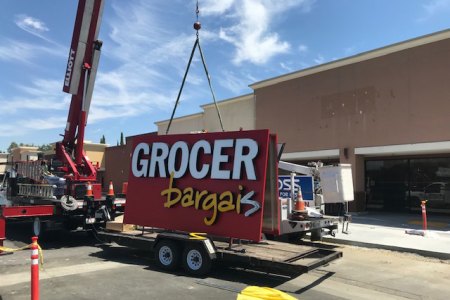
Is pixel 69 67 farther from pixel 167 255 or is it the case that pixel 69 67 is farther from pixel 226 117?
Result: pixel 226 117

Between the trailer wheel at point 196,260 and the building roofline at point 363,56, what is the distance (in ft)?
47.6

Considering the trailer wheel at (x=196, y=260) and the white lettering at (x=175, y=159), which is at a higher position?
the white lettering at (x=175, y=159)

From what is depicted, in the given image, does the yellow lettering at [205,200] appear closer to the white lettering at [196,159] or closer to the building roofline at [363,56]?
the white lettering at [196,159]

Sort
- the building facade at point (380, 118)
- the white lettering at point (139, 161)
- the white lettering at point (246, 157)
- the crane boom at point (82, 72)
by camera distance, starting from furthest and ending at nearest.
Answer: the building facade at point (380, 118) < the crane boom at point (82, 72) < the white lettering at point (139, 161) < the white lettering at point (246, 157)

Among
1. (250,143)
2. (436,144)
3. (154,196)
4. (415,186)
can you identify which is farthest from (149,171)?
(415,186)

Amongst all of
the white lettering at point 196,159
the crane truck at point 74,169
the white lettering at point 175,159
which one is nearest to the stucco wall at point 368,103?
the crane truck at point 74,169

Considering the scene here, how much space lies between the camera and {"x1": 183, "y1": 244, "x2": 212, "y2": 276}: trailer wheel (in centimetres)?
794

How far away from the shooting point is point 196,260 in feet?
26.8

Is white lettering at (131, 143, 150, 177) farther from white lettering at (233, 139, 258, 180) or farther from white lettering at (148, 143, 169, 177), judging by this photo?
white lettering at (233, 139, 258, 180)

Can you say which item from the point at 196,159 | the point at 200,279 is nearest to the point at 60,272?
the point at 200,279

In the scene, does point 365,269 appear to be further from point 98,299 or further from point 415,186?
point 415,186

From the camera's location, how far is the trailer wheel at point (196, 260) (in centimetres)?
794

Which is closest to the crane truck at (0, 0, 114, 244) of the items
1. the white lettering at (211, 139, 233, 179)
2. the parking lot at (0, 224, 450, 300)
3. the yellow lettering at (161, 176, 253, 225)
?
the parking lot at (0, 224, 450, 300)

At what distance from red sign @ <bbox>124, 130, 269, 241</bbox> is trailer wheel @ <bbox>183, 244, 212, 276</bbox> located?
468 millimetres
